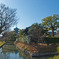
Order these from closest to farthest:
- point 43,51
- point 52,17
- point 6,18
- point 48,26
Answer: point 43,51, point 6,18, point 52,17, point 48,26

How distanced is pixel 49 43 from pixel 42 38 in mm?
1359

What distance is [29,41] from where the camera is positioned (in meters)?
17.8

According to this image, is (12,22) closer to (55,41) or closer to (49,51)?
(49,51)

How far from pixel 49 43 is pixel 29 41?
3.65 metres

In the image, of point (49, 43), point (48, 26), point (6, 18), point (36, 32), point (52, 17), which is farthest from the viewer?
point (48, 26)

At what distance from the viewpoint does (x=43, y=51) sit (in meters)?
12.8

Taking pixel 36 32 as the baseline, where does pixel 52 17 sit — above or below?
above

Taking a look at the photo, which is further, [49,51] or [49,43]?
[49,43]

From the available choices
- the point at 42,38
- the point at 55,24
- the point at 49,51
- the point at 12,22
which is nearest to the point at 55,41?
the point at 42,38

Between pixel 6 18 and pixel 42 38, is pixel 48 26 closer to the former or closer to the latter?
pixel 42 38

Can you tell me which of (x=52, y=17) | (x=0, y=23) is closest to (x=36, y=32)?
(x=0, y=23)

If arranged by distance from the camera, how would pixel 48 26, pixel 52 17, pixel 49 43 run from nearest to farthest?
1. pixel 49 43
2. pixel 52 17
3. pixel 48 26

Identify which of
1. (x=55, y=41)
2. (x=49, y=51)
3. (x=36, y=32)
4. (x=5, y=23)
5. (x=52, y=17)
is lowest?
(x=49, y=51)

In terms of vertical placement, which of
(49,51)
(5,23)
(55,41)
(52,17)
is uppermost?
(52,17)
